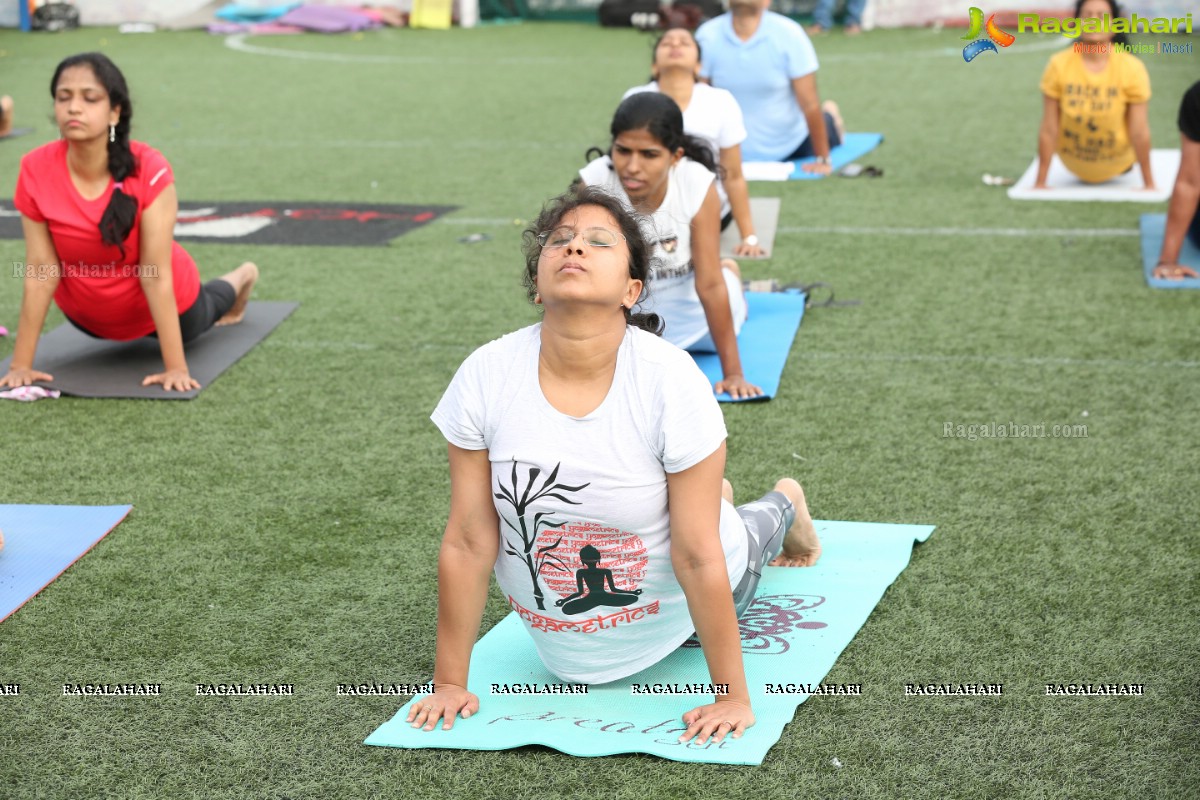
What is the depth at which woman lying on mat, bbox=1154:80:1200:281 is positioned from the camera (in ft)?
20.8

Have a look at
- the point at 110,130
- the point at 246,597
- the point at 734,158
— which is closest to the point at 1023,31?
the point at 734,158

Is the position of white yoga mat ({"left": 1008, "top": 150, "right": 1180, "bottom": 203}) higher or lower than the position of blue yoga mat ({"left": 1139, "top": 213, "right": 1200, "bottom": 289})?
higher

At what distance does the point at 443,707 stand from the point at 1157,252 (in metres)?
5.41

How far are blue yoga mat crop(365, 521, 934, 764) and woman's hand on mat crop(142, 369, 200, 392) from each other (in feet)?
7.81

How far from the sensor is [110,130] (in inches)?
205

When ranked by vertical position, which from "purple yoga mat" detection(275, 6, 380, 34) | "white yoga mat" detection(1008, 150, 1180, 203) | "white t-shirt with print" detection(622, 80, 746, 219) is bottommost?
"white yoga mat" detection(1008, 150, 1180, 203)

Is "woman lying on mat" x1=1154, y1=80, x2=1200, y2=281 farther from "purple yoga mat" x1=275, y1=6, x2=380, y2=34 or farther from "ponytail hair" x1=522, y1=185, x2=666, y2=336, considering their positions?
"purple yoga mat" x1=275, y1=6, x2=380, y2=34

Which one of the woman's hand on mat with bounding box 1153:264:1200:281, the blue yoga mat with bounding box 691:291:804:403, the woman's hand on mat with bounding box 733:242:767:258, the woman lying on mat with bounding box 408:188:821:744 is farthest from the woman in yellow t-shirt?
the woman lying on mat with bounding box 408:188:821:744

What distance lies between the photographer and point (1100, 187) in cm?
860

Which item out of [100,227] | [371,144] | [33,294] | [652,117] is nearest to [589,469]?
[652,117]

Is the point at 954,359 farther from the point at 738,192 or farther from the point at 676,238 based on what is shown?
the point at 738,192

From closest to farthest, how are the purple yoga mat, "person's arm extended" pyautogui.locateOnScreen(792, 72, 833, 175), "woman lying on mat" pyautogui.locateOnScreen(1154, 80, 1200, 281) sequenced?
"woman lying on mat" pyautogui.locateOnScreen(1154, 80, 1200, 281) → "person's arm extended" pyautogui.locateOnScreen(792, 72, 833, 175) → the purple yoga mat

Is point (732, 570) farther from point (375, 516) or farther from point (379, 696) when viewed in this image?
point (375, 516)

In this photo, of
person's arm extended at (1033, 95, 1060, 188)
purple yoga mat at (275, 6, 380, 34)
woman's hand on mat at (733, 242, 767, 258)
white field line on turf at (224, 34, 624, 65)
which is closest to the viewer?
woman's hand on mat at (733, 242, 767, 258)
